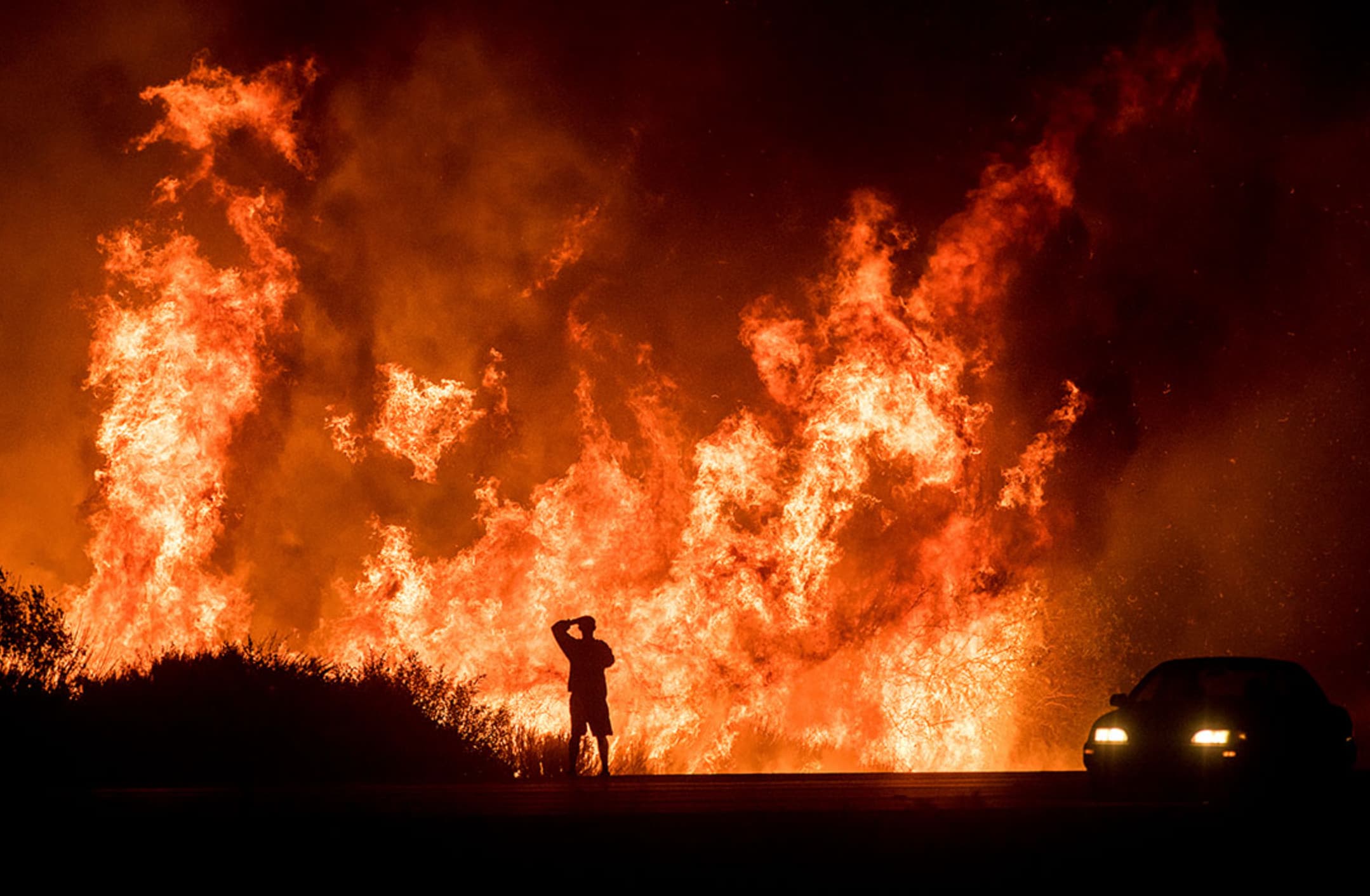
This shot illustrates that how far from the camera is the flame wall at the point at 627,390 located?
2977 cm

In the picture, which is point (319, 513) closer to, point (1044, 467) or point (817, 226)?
point (817, 226)

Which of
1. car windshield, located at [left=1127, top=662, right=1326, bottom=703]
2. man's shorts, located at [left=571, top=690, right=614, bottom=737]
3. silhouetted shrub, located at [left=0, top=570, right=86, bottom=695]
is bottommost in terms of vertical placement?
car windshield, located at [left=1127, top=662, right=1326, bottom=703]

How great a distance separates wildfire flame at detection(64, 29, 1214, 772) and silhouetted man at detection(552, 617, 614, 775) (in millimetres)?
8604

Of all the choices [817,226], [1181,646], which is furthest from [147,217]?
[1181,646]

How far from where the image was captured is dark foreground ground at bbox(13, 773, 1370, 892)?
7805 mm

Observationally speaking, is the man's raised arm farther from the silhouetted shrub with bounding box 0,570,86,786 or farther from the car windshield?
the car windshield

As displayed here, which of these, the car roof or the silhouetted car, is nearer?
the silhouetted car

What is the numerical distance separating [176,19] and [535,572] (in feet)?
49.1

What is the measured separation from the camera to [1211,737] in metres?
12.9

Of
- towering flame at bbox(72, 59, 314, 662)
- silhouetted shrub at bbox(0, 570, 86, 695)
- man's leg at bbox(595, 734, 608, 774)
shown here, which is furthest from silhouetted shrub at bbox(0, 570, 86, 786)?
towering flame at bbox(72, 59, 314, 662)

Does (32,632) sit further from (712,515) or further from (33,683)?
(712,515)

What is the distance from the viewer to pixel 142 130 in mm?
33594

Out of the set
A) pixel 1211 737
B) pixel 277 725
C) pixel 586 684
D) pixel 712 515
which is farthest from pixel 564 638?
pixel 712 515

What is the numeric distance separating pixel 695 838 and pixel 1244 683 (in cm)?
673
